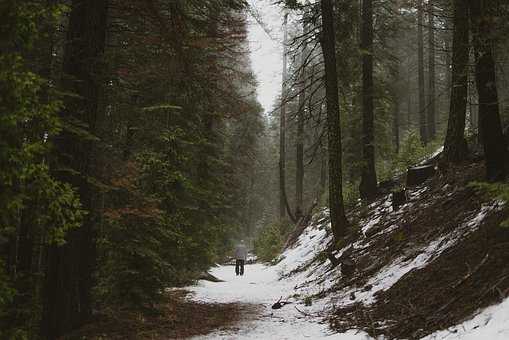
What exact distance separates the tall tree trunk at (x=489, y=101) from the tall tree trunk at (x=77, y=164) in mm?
6322

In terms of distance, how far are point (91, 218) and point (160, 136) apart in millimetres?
2675

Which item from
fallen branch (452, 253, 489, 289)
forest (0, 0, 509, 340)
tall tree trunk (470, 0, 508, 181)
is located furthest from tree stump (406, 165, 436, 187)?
fallen branch (452, 253, 489, 289)

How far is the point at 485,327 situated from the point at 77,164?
5828 mm

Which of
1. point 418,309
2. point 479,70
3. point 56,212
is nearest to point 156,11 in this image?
point 56,212

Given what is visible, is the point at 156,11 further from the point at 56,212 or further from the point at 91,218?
the point at 56,212

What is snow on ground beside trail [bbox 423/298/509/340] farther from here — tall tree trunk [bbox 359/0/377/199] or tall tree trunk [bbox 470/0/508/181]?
tall tree trunk [bbox 359/0/377/199]

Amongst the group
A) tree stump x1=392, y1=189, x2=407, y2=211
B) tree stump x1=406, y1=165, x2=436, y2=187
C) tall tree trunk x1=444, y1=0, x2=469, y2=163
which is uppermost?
tall tree trunk x1=444, y1=0, x2=469, y2=163

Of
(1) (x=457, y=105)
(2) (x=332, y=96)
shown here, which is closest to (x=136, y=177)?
(2) (x=332, y=96)

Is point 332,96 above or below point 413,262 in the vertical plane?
above

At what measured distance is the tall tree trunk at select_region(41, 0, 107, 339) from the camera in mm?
6230

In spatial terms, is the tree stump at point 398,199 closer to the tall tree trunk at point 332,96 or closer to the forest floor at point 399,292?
the forest floor at point 399,292

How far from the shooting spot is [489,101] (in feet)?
24.2

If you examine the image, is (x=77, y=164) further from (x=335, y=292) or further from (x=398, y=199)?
(x=398, y=199)

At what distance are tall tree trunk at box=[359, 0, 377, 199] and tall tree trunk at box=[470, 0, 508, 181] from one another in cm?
710
